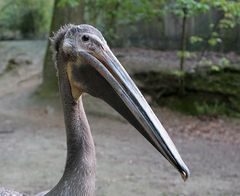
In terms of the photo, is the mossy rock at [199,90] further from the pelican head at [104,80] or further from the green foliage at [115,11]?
the pelican head at [104,80]

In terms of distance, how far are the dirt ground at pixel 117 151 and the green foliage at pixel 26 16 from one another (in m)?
6.16

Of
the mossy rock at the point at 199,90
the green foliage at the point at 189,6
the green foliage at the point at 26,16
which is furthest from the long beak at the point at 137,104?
the green foliage at the point at 26,16

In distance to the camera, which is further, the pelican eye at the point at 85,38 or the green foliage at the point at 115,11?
the green foliage at the point at 115,11

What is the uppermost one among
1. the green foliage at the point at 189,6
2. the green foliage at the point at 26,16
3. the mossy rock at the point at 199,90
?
the green foliage at the point at 189,6

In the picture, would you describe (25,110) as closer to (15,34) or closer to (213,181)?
(213,181)

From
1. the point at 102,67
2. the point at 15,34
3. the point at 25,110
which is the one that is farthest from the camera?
the point at 15,34

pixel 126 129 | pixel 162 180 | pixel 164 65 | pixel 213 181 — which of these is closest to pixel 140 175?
pixel 162 180

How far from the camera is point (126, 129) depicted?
901cm

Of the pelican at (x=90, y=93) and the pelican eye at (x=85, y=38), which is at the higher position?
the pelican eye at (x=85, y=38)

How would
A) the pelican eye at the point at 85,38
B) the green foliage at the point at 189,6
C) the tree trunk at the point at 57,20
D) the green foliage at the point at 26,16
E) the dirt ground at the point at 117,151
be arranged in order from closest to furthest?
the pelican eye at the point at 85,38
the dirt ground at the point at 117,151
the green foliage at the point at 189,6
the tree trunk at the point at 57,20
the green foliage at the point at 26,16

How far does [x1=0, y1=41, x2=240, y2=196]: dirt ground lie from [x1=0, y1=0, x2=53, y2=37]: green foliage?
6.16 metres

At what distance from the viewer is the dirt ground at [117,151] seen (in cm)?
620

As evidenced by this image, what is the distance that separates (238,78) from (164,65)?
1679 mm

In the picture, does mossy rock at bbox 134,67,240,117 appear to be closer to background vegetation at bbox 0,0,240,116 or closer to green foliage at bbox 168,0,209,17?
background vegetation at bbox 0,0,240,116
